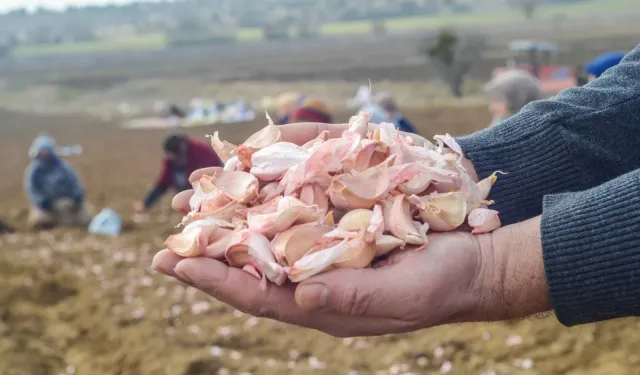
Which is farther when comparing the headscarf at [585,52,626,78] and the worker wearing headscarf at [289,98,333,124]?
the worker wearing headscarf at [289,98,333,124]

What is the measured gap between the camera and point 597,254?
4.44 ft

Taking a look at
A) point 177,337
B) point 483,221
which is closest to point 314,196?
point 483,221

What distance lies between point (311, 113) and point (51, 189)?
3.47 m

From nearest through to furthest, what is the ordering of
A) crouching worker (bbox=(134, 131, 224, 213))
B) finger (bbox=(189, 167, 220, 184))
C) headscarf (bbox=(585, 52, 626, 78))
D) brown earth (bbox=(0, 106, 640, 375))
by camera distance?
finger (bbox=(189, 167, 220, 184))
brown earth (bbox=(0, 106, 640, 375))
headscarf (bbox=(585, 52, 626, 78))
crouching worker (bbox=(134, 131, 224, 213))

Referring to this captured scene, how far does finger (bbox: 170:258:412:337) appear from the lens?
140cm

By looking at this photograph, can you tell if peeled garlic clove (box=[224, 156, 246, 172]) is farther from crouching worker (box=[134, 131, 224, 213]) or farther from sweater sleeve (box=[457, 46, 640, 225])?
Result: crouching worker (box=[134, 131, 224, 213])

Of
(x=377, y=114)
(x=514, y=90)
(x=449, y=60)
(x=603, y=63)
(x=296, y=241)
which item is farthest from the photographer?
(x=449, y=60)

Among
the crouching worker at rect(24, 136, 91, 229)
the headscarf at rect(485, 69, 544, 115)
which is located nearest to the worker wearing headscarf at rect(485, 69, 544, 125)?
the headscarf at rect(485, 69, 544, 115)

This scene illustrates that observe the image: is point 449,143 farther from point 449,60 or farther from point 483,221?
point 449,60

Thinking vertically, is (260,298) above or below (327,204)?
below

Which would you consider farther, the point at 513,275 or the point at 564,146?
the point at 564,146

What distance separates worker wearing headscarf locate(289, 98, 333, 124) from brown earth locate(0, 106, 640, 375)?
1.28 m

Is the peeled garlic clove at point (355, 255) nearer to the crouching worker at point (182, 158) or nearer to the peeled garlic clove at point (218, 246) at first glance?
the peeled garlic clove at point (218, 246)

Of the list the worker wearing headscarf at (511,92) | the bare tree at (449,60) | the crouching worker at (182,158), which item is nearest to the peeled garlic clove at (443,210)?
the worker wearing headscarf at (511,92)
